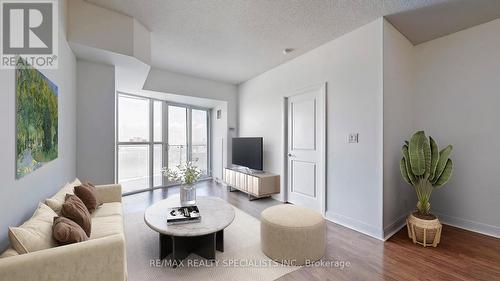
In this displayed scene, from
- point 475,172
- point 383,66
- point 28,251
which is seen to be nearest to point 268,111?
point 383,66

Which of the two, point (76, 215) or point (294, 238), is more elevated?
point (76, 215)

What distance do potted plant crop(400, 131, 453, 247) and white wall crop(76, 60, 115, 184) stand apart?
13.5 ft

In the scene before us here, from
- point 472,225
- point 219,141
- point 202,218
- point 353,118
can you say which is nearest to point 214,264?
point 202,218

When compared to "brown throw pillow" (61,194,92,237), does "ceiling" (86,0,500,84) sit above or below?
above

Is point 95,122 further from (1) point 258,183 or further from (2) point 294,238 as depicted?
(2) point 294,238

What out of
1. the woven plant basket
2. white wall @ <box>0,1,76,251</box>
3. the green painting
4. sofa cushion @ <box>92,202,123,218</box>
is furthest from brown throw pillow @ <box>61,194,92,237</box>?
the woven plant basket

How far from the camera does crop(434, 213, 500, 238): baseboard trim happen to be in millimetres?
2524

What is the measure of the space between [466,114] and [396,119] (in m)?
0.95

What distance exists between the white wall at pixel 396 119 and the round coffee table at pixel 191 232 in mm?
2005

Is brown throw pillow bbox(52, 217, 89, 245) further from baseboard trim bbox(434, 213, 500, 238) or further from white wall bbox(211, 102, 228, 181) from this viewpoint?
baseboard trim bbox(434, 213, 500, 238)

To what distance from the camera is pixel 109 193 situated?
2.65m

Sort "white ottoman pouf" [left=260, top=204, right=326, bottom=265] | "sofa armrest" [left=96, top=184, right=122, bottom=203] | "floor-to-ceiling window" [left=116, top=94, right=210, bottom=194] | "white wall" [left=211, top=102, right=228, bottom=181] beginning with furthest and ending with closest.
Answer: "white wall" [left=211, top=102, right=228, bottom=181] < "floor-to-ceiling window" [left=116, top=94, right=210, bottom=194] < "sofa armrest" [left=96, top=184, right=122, bottom=203] < "white ottoman pouf" [left=260, top=204, right=326, bottom=265]

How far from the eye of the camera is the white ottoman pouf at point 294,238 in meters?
1.96

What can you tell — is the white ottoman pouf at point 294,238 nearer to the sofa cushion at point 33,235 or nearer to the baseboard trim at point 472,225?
the sofa cushion at point 33,235
